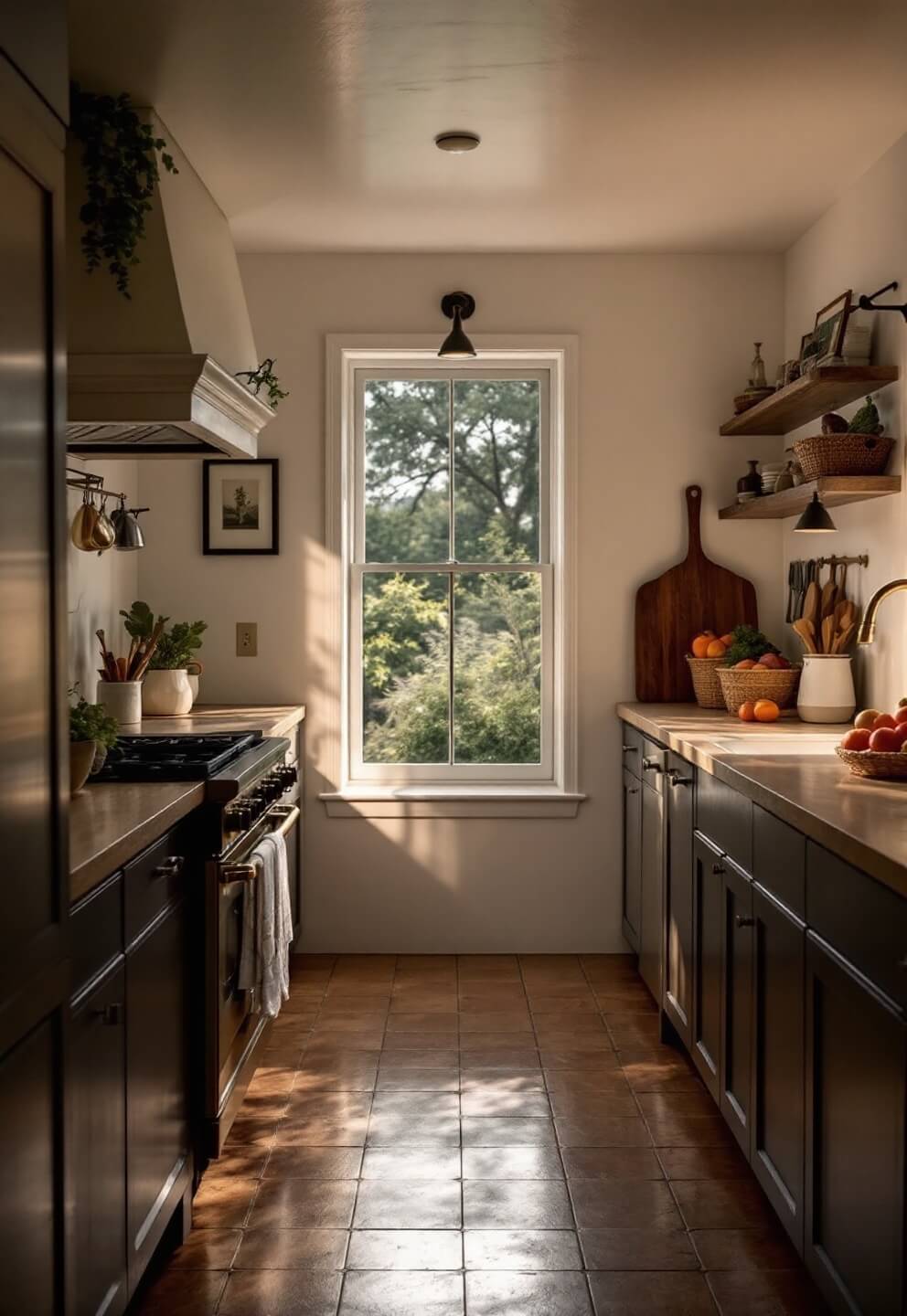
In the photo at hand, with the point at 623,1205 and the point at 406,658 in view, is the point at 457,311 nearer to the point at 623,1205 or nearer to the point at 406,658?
the point at 406,658

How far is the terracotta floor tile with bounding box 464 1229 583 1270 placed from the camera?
256cm

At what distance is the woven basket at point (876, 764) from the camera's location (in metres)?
2.61

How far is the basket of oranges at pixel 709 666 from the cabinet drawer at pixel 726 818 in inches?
45.9

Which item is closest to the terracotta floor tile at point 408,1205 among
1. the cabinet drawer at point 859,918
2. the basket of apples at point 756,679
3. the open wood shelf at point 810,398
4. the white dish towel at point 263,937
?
the white dish towel at point 263,937

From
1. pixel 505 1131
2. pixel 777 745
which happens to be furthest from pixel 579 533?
pixel 505 1131

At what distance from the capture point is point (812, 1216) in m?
2.25

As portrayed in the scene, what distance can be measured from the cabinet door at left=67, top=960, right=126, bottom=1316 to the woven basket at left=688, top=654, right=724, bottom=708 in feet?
9.13

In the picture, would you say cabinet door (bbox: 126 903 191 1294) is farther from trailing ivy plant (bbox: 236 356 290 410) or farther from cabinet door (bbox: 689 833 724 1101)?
trailing ivy plant (bbox: 236 356 290 410)

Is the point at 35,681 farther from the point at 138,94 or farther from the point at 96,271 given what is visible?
the point at 138,94

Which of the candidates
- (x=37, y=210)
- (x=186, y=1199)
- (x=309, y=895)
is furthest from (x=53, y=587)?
(x=309, y=895)

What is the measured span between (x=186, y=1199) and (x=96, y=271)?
2.24 m

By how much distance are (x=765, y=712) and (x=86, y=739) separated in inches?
89.4

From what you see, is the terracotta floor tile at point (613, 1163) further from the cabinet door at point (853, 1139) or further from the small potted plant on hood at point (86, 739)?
the small potted plant on hood at point (86, 739)

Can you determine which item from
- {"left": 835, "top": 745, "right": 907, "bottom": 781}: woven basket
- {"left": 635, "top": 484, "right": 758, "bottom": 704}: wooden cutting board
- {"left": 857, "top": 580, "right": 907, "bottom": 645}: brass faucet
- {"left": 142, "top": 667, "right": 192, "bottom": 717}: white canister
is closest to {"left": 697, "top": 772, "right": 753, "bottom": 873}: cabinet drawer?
{"left": 835, "top": 745, "right": 907, "bottom": 781}: woven basket
